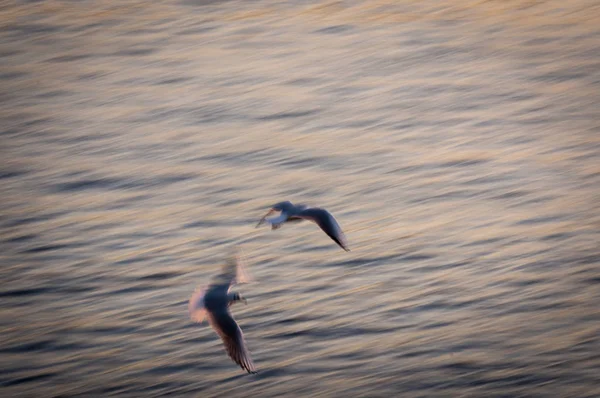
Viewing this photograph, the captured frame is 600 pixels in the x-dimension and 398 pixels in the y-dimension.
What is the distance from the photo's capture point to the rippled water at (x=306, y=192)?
11.3 feet

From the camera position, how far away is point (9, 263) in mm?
3977

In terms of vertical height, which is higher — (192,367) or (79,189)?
(79,189)

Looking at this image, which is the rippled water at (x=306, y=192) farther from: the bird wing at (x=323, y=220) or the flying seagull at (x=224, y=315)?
the bird wing at (x=323, y=220)

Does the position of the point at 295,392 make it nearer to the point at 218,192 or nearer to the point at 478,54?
the point at 218,192

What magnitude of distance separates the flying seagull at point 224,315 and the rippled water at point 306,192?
8.9 inches

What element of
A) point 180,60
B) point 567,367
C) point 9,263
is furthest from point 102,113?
point 567,367

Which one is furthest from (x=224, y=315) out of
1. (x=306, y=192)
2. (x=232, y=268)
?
(x=306, y=192)

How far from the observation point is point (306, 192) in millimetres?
4469

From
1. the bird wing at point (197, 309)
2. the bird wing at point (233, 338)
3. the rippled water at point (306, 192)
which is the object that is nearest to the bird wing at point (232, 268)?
the rippled water at point (306, 192)

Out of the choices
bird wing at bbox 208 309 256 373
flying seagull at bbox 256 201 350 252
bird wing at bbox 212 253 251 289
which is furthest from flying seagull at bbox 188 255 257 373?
bird wing at bbox 212 253 251 289

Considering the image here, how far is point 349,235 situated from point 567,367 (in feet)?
3.63

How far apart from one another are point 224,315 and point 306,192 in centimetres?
141

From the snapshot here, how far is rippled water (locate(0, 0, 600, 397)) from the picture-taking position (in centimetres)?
345

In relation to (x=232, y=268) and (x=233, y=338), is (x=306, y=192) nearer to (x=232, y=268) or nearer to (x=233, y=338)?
(x=232, y=268)
